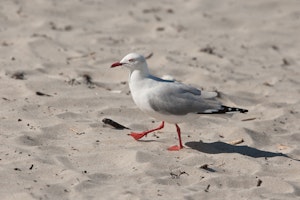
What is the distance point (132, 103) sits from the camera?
731 centimetres

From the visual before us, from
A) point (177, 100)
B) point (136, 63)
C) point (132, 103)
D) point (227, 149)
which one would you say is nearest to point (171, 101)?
point (177, 100)

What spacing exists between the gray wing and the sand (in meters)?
0.34

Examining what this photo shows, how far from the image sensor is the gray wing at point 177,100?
6.18m

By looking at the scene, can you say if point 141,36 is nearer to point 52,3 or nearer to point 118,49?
point 118,49

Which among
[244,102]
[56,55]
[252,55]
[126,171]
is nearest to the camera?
[126,171]

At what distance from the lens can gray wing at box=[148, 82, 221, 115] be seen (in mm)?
6184

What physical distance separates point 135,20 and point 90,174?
5.15 m

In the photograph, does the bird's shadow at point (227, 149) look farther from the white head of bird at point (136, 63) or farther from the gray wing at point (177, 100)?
the white head of bird at point (136, 63)

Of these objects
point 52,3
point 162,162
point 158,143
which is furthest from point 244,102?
point 52,3

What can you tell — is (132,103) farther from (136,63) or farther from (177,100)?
(177,100)

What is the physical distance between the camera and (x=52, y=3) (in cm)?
Result: 1049

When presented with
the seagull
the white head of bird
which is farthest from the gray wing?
the white head of bird

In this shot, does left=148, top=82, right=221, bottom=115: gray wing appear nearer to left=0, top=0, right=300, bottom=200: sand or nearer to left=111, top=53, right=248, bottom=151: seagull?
left=111, top=53, right=248, bottom=151: seagull

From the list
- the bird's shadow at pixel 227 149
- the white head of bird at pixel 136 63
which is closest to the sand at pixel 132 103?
the bird's shadow at pixel 227 149
